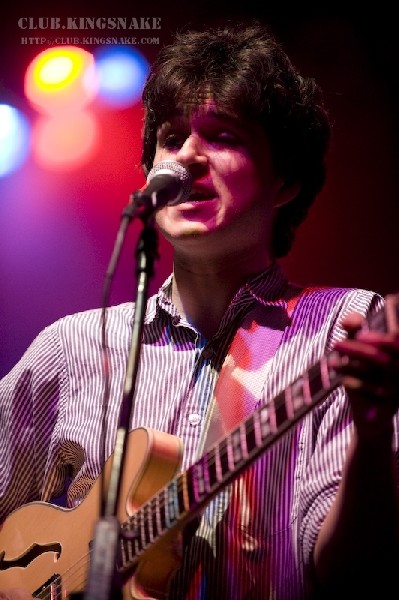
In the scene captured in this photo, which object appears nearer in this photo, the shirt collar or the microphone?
the microphone

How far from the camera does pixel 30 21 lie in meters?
2.95

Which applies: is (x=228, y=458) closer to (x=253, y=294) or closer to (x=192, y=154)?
(x=253, y=294)

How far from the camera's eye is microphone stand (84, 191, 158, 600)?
1.11 metres

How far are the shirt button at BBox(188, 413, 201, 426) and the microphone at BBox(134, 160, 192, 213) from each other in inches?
22.7

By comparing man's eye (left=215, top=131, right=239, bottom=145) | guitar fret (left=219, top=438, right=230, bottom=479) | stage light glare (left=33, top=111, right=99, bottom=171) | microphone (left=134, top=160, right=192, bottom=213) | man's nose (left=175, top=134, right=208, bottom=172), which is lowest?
guitar fret (left=219, top=438, right=230, bottom=479)

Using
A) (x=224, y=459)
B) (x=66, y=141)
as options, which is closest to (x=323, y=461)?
(x=224, y=459)

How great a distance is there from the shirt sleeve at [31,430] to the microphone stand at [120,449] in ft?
2.71

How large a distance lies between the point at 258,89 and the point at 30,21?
122 cm

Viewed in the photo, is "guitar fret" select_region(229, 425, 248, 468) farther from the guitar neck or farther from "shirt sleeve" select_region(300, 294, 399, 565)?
"shirt sleeve" select_region(300, 294, 399, 565)

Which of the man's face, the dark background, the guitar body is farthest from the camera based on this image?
the dark background

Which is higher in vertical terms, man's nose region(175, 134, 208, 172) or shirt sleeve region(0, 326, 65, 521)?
man's nose region(175, 134, 208, 172)

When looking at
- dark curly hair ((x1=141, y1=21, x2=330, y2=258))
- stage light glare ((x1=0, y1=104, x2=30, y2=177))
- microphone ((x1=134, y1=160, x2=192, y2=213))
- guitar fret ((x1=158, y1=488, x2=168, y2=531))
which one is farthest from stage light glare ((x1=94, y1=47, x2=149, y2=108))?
guitar fret ((x1=158, y1=488, x2=168, y2=531))

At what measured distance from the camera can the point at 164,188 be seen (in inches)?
58.2

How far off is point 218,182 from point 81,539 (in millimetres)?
998
